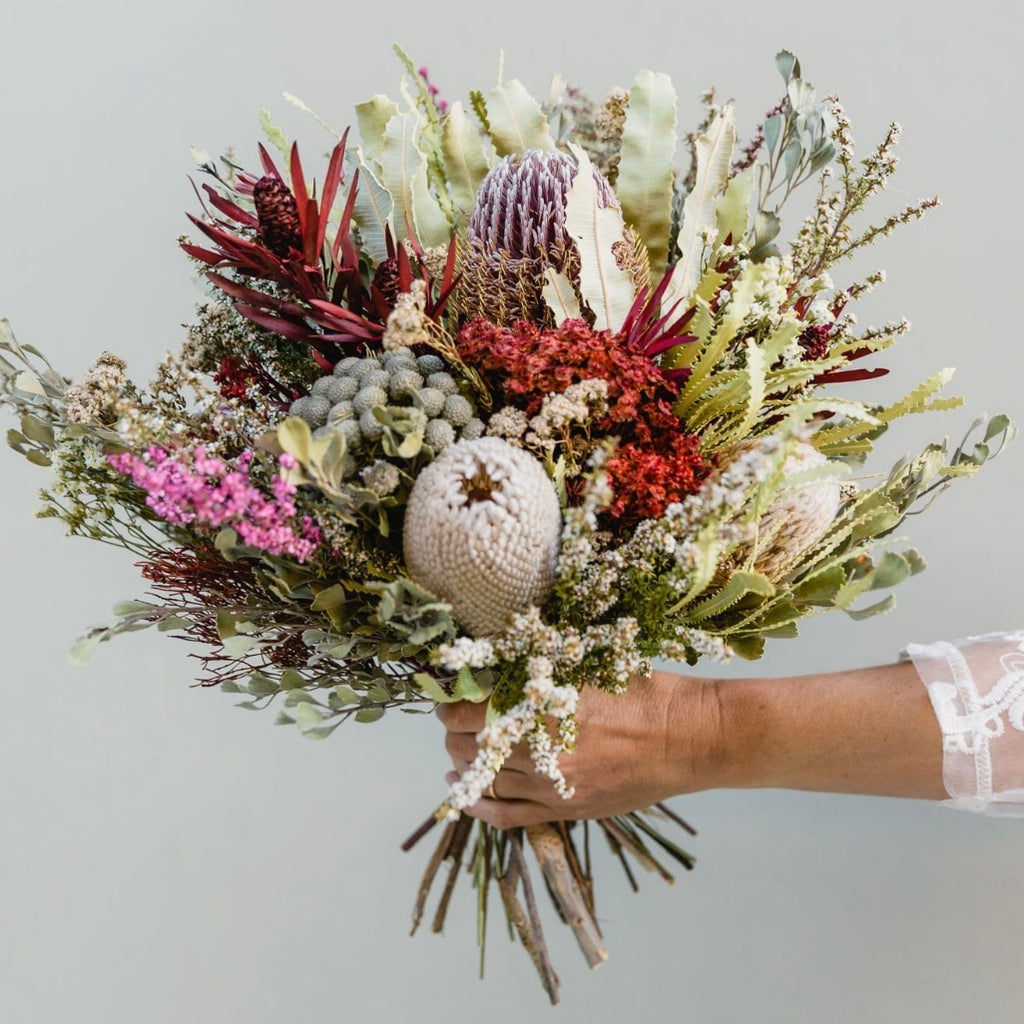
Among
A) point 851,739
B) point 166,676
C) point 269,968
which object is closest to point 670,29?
point 851,739

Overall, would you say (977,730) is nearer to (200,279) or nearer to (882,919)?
(882,919)

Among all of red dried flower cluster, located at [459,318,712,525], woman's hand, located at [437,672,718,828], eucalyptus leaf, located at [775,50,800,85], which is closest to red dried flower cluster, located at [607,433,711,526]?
red dried flower cluster, located at [459,318,712,525]

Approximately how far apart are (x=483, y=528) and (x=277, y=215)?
313 millimetres

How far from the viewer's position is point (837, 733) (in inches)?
34.6

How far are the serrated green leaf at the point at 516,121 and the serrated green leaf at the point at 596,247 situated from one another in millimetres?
154

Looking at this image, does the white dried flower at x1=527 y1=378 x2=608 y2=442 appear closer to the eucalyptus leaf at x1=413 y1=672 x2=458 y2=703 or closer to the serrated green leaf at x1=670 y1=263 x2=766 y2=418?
the serrated green leaf at x1=670 y1=263 x2=766 y2=418

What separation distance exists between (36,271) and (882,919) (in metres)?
1.66

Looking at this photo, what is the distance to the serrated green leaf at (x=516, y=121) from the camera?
938 mm

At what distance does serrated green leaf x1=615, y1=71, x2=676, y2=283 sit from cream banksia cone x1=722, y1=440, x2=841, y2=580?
26 cm

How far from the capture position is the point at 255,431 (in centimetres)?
80

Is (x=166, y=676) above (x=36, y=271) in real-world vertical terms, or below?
below

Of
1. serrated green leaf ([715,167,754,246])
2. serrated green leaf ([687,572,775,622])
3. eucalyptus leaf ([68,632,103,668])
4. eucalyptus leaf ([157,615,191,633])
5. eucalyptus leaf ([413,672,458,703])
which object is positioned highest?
serrated green leaf ([715,167,754,246])

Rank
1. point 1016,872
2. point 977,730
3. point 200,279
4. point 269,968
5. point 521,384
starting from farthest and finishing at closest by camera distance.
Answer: point 269,968, point 1016,872, point 200,279, point 977,730, point 521,384

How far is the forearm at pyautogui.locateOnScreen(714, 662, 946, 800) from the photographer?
0.86 metres
